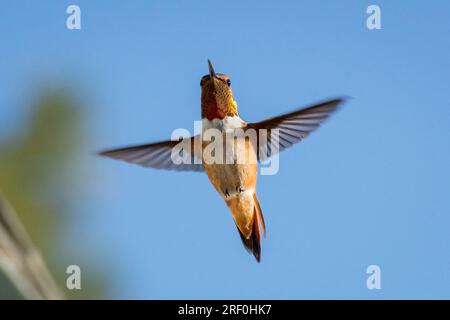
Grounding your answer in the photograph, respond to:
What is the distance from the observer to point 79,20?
15.2 ft

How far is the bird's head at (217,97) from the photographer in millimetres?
4203

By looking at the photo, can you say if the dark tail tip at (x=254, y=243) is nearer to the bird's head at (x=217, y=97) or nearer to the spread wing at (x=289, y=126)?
the spread wing at (x=289, y=126)

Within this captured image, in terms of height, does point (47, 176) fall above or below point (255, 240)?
above

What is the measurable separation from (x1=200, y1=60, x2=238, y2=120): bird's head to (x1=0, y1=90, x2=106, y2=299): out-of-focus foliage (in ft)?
24.2

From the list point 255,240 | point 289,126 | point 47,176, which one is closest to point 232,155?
point 289,126

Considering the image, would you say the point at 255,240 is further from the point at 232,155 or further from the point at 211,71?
the point at 211,71

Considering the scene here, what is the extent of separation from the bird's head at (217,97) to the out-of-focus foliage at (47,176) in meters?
7.37

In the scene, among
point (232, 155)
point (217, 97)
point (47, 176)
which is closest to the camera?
point (232, 155)

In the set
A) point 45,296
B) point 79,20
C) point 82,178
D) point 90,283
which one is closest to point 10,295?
point 45,296

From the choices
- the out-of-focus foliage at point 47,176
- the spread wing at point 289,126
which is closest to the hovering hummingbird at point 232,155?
the spread wing at point 289,126

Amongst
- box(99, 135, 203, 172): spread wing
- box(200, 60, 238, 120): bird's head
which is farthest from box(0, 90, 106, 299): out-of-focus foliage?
box(200, 60, 238, 120): bird's head

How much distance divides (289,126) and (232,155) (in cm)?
38

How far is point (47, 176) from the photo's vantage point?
13.1 metres
